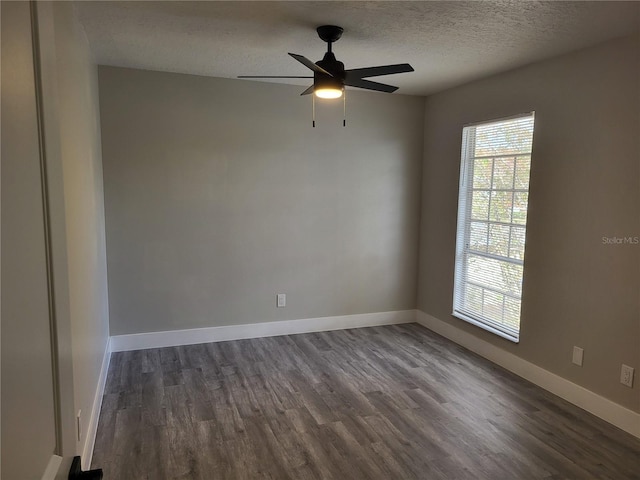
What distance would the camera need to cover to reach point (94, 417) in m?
2.73

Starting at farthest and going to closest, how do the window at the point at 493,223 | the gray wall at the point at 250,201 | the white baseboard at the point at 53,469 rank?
the gray wall at the point at 250,201 → the window at the point at 493,223 → the white baseboard at the point at 53,469

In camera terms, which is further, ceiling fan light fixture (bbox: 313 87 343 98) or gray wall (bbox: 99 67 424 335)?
gray wall (bbox: 99 67 424 335)

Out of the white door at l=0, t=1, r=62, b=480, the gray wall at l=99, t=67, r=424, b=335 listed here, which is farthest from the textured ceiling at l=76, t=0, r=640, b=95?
the white door at l=0, t=1, r=62, b=480

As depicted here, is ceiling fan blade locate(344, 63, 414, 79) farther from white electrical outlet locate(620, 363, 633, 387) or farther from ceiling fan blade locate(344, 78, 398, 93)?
white electrical outlet locate(620, 363, 633, 387)

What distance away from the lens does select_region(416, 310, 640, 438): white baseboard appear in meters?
2.86

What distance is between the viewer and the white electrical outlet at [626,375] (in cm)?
281

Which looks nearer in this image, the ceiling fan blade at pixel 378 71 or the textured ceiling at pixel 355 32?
the textured ceiling at pixel 355 32

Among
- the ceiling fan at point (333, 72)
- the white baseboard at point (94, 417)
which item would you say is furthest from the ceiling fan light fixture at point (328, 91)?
the white baseboard at point (94, 417)

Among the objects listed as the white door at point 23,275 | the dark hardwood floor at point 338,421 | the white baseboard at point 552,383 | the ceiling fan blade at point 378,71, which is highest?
the ceiling fan blade at point 378,71

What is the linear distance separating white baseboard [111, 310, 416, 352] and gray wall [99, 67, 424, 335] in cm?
8

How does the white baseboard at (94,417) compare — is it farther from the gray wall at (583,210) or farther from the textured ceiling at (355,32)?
the gray wall at (583,210)

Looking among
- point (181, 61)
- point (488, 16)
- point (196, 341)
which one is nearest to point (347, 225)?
point (196, 341)

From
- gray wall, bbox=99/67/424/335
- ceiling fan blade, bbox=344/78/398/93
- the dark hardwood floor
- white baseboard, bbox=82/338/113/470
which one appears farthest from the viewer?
gray wall, bbox=99/67/424/335

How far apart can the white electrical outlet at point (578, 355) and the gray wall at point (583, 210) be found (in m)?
0.04
